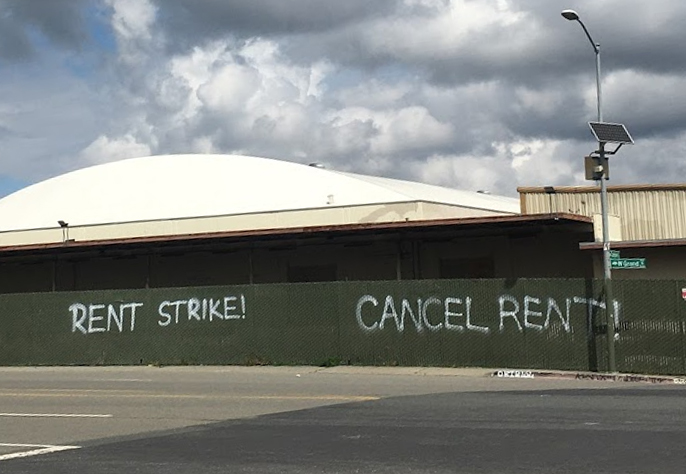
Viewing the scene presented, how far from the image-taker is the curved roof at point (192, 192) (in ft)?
135

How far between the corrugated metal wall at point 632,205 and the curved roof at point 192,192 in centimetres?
808

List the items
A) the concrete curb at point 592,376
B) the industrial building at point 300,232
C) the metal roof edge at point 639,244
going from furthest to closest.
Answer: the industrial building at point 300,232, the metal roof edge at point 639,244, the concrete curb at point 592,376

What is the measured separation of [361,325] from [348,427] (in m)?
11.7

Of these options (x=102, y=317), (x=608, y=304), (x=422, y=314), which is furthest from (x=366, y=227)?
(x=608, y=304)

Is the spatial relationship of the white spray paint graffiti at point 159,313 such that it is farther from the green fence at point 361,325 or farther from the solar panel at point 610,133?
the solar panel at point 610,133

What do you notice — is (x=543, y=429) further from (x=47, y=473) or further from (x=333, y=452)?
(x=47, y=473)

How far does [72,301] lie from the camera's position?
27500mm

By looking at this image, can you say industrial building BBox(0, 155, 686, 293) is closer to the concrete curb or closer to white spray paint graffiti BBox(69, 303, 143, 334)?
white spray paint graffiti BBox(69, 303, 143, 334)

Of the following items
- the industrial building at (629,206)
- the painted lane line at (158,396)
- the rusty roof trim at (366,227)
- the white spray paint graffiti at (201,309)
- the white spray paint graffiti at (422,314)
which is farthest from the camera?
the industrial building at (629,206)

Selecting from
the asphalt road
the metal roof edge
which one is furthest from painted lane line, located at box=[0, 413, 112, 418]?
the metal roof edge

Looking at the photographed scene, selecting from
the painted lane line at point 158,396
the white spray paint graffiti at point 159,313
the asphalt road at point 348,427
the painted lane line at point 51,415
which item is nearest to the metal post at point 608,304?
the asphalt road at point 348,427

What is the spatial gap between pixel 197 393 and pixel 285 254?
1471cm

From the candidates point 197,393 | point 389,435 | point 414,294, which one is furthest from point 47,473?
point 414,294

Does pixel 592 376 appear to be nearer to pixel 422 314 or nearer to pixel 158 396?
pixel 422 314
